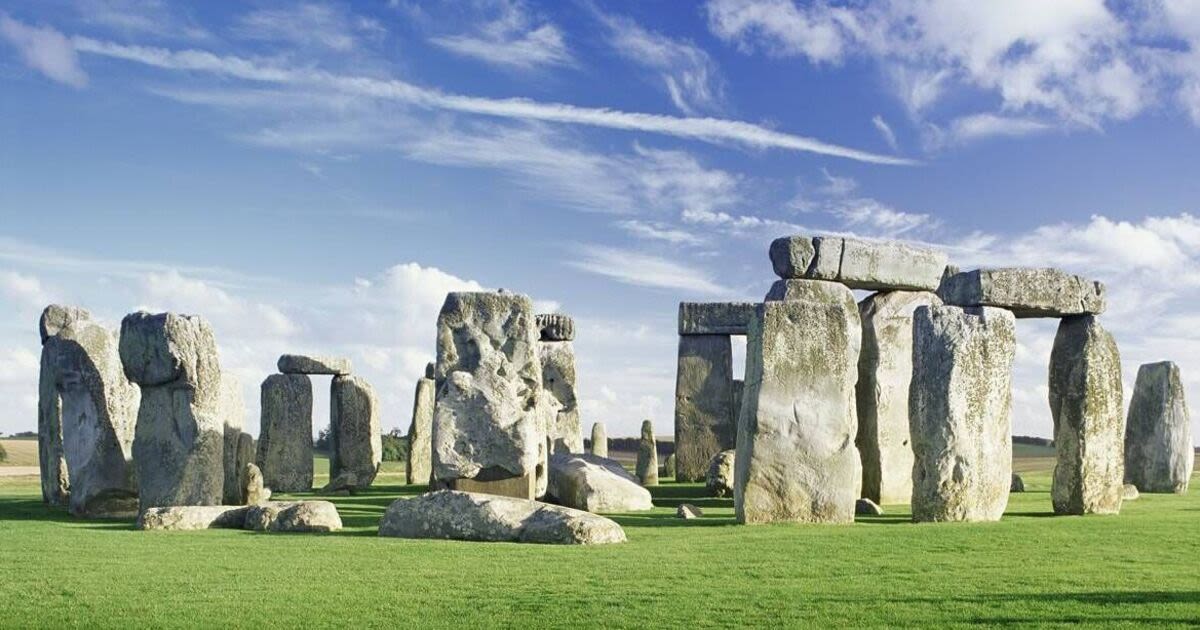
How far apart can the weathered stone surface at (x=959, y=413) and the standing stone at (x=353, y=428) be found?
11.5 metres

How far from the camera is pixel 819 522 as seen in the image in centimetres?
1246

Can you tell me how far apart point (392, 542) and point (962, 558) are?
4669 mm

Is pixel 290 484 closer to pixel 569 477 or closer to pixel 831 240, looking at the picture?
pixel 569 477

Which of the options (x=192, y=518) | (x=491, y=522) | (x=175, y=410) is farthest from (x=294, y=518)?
(x=175, y=410)

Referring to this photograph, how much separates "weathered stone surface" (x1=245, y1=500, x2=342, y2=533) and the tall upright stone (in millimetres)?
10062

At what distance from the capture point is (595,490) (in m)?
14.6

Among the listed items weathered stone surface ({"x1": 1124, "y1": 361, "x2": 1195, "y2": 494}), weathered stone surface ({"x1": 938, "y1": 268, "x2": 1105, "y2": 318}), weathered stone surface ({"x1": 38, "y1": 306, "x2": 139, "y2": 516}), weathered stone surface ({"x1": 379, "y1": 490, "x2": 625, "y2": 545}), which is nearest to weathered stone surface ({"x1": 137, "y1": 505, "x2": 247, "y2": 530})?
weathered stone surface ({"x1": 379, "y1": 490, "x2": 625, "y2": 545})

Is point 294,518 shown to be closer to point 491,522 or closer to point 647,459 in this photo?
point 491,522

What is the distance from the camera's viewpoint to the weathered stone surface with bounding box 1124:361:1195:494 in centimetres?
1917

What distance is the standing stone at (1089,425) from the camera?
13.7 meters

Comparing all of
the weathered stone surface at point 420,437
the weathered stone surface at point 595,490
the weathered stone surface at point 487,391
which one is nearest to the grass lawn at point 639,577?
the weathered stone surface at point 595,490

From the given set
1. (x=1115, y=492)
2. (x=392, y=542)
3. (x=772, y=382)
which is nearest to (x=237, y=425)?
(x=392, y=542)

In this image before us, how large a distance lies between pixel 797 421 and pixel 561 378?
1114 centimetres

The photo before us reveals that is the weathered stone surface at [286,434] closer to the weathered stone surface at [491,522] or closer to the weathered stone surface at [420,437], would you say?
the weathered stone surface at [420,437]
